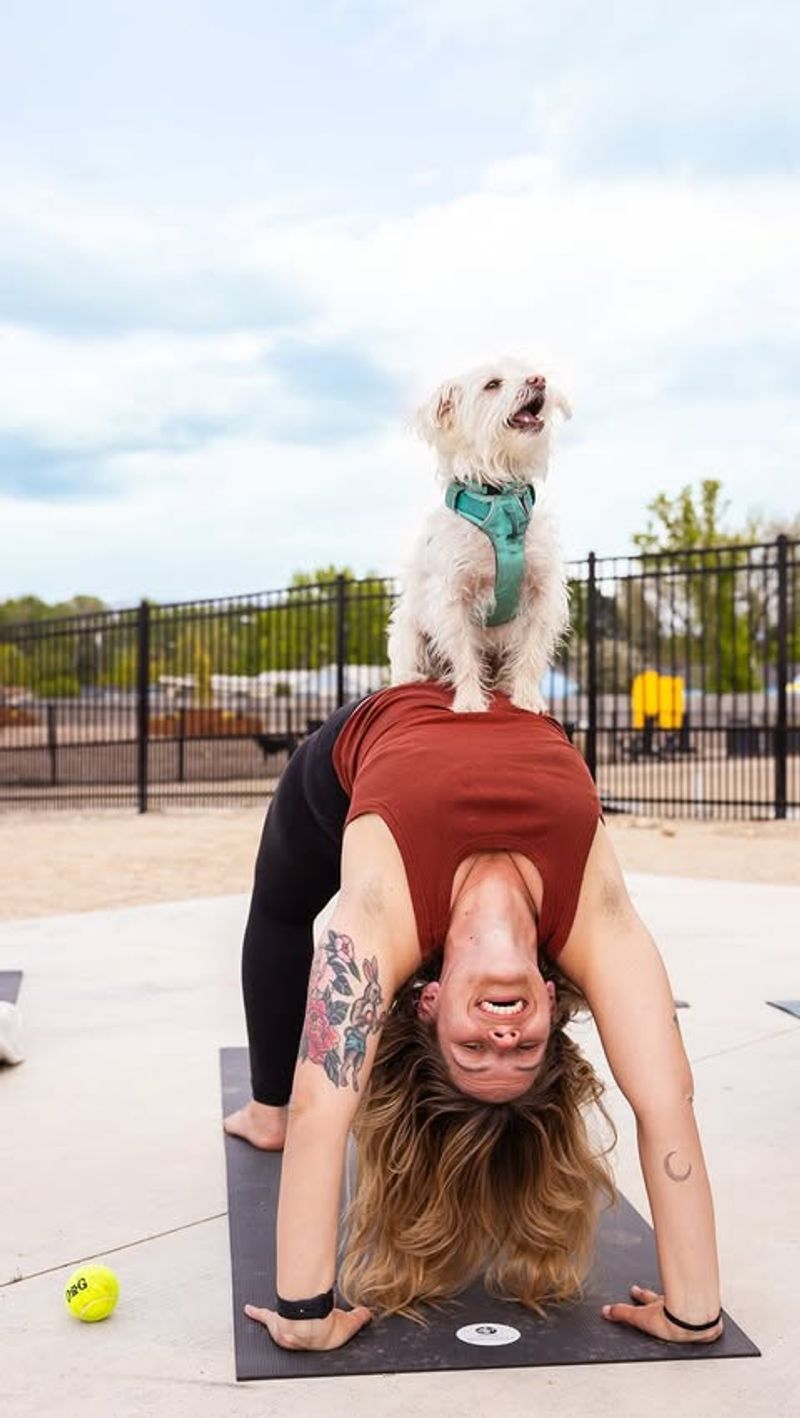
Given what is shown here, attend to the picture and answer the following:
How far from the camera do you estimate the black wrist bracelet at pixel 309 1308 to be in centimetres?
223

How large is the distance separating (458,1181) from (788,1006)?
2.72 metres

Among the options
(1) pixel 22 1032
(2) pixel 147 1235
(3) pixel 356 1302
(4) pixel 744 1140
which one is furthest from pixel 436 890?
(1) pixel 22 1032

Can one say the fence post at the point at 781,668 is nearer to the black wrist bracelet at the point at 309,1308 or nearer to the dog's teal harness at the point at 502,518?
the dog's teal harness at the point at 502,518

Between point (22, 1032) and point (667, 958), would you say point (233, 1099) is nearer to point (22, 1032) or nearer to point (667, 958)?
Result: point (22, 1032)

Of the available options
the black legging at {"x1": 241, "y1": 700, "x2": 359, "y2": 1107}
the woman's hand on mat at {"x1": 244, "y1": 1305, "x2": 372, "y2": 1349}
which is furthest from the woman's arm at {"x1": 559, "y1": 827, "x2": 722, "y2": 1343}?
the black legging at {"x1": 241, "y1": 700, "x2": 359, "y2": 1107}

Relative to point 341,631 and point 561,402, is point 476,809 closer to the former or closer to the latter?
point 561,402

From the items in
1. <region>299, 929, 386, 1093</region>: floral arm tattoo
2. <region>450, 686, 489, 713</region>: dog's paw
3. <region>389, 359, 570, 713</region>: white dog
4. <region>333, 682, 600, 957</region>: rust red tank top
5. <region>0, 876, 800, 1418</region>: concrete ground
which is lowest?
<region>0, 876, 800, 1418</region>: concrete ground

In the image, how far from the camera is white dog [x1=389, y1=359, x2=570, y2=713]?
9.16 ft

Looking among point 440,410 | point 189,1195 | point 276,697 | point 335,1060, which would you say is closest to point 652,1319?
point 335,1060

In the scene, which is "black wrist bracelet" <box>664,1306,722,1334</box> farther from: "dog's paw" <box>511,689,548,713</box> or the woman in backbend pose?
"dog's paw" <box>511,689,548,713</box>

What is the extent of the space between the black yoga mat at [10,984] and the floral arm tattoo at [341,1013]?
106 inches

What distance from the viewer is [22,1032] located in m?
4.52

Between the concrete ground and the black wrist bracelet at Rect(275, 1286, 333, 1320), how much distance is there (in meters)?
0.11

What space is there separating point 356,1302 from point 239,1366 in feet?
1.01
